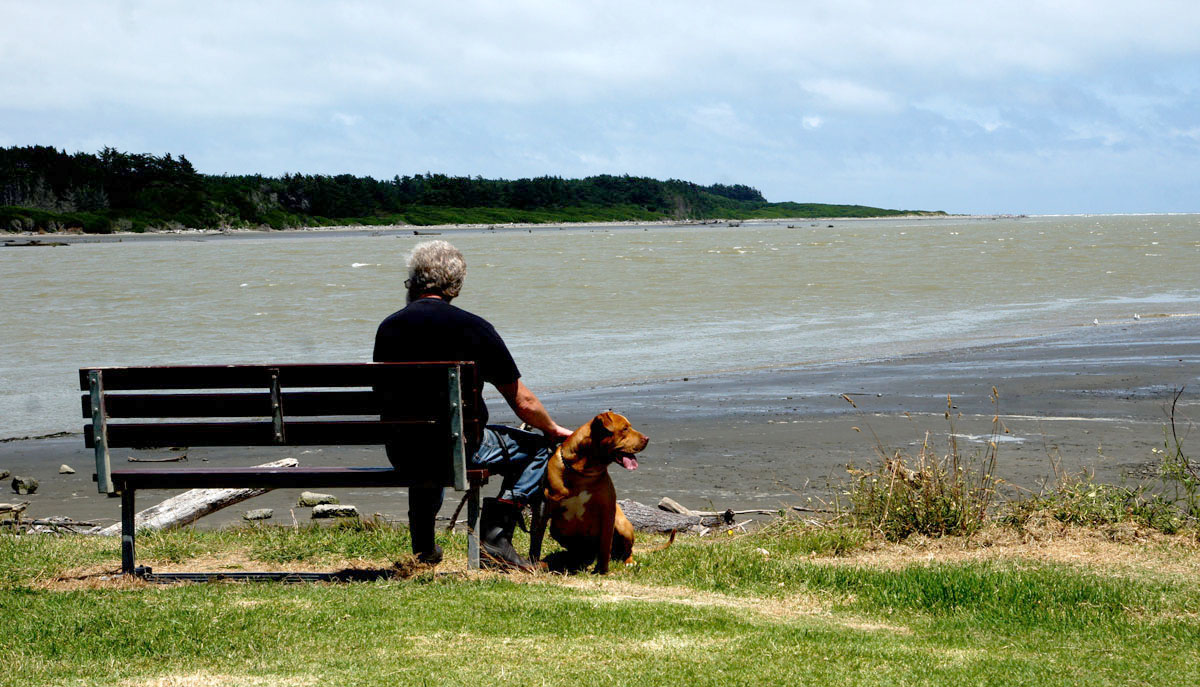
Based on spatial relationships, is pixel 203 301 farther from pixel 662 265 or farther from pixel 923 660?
pixel 923 660

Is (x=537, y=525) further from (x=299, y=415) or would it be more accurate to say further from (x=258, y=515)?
(x=258, y=515)

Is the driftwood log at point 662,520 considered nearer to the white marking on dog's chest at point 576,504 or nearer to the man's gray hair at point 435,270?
the white marking on dog's chest at point 576,504

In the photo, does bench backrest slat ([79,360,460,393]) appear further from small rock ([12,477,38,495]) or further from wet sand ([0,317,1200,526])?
small rock ([12,477,38,495])

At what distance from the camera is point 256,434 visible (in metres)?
5.88

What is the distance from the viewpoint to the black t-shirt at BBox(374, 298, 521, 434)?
19.0ft

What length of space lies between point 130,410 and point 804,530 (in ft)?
13.0

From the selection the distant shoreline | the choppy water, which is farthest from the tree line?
the choppy water

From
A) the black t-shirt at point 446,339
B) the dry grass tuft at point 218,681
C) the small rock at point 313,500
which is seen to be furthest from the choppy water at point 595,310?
the dry grass tuft at point 218,681

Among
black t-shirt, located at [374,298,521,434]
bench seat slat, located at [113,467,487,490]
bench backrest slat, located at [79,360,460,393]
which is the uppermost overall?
black t-shirt, located at [374,298,521,434]

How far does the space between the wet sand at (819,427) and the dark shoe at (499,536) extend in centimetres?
243

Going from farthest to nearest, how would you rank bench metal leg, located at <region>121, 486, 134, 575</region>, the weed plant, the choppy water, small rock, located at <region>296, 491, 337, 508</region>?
the choppy water, small rock, located at <region>296, 491, 337, 508</region>, the weed plant, bench metal leg, located at <region>121, 486, 134, 575</region>

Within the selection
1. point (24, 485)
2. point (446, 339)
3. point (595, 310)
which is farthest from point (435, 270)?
point (595, 310)

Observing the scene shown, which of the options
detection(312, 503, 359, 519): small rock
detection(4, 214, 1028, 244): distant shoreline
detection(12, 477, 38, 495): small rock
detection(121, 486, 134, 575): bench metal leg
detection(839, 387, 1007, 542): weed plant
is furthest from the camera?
detection(4, 214, 1028, 244): distant shoreline

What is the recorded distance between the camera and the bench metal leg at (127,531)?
19.6ft
